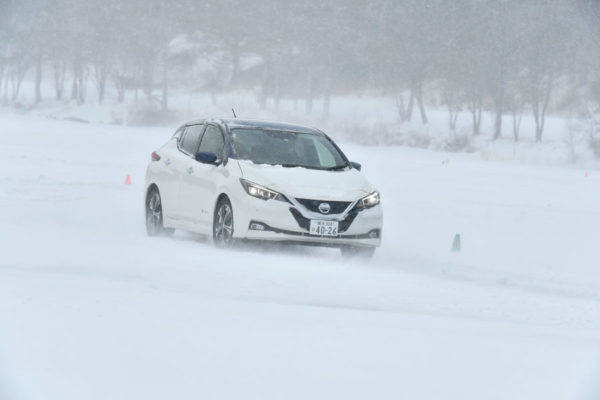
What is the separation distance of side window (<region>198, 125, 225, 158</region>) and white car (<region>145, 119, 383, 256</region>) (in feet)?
0.05

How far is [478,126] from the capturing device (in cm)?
9025

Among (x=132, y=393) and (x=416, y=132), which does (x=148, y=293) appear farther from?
(x=416, y=132)

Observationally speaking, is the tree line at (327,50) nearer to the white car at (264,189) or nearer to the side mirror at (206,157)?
the white car at (264,189)

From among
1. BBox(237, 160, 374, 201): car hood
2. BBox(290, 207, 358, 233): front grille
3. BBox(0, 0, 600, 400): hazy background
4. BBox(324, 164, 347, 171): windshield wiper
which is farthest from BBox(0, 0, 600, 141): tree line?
BBox(290, 207, 358, 233): front grille

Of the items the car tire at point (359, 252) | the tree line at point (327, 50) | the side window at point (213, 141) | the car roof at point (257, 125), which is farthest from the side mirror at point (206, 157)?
the tree line at point (327, 50)

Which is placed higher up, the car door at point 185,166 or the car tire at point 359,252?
the car door at point 185,166

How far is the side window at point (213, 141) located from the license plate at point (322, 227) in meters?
1.83

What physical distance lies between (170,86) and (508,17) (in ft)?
116

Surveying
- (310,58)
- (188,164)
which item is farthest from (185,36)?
(188,164)

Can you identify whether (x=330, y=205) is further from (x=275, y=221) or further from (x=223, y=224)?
(x=223, y=224)

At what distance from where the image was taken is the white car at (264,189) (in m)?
13.2

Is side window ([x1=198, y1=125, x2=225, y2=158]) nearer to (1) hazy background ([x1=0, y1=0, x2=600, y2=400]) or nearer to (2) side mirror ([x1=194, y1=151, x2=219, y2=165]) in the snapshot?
(2) side mirror ([x1=194, y1=151, x2=219, y2=165])

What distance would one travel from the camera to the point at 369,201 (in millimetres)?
13625

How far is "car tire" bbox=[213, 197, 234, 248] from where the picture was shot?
13.5 meters
